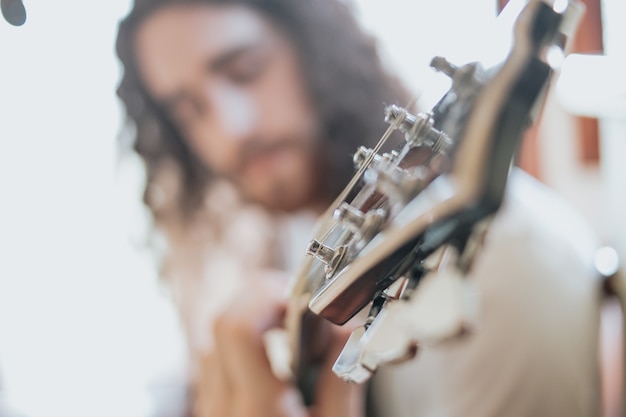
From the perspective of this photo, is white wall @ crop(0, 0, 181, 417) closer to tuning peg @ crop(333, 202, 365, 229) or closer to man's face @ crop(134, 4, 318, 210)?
man's face @ crop(134, 4, 318, 210)

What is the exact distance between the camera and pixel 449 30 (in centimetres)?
78

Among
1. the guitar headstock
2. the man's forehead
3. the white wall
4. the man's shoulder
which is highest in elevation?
the man's forehead

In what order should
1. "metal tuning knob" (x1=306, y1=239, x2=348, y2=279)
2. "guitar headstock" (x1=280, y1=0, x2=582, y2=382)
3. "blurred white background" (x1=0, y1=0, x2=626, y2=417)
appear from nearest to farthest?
"guitar headstock" (x1=280, y1=0, x2=582, y2=382), "metal tuning knob" (x1=306, y1=239, x2=348, y2=279), "blurred white background" (x1=0, y1=0, x2=626, y2=417)

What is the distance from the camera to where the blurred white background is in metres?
0.88

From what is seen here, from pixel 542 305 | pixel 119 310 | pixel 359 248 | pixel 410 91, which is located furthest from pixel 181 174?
pixel 359 248

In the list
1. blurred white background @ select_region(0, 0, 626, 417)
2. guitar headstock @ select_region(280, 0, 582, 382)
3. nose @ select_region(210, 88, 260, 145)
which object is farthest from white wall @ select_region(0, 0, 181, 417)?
guitar headstock @ select_region(280, 0, 582, 382)

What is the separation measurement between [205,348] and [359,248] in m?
0.74

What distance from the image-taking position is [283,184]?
100 cm

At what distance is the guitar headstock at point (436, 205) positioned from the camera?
22cm

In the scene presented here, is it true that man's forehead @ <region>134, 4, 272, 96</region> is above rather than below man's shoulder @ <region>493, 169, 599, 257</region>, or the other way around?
above

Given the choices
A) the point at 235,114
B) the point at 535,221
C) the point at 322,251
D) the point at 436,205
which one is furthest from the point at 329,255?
the point at 235,114

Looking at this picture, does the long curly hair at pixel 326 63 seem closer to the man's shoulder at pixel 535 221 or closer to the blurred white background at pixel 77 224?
the blurred white background at pixel 77 224

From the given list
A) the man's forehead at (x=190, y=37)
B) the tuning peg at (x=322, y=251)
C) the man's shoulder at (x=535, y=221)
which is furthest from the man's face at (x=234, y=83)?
the tuning peg at (x=322, y=251)

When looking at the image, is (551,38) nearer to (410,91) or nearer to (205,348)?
(410,91)
